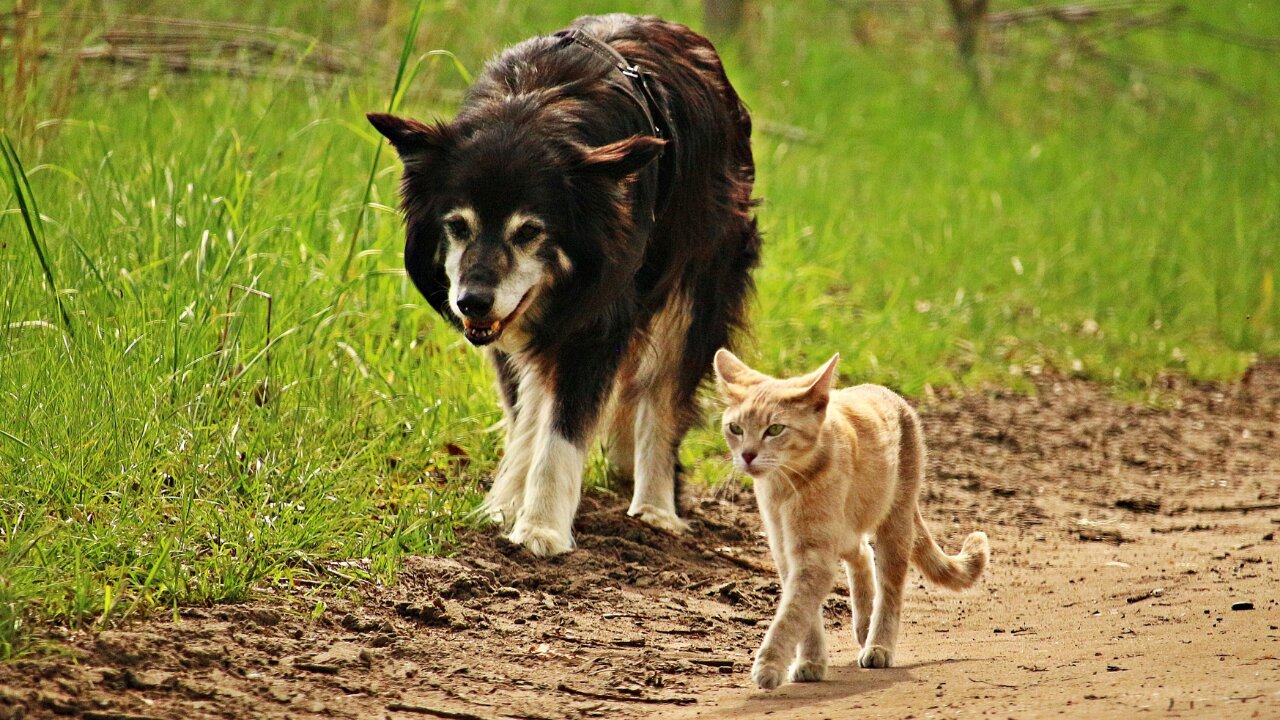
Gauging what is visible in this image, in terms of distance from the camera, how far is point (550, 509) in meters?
4.73

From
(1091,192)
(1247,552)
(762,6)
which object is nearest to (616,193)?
(1247,552)

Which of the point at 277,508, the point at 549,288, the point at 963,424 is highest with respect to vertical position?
the point at 549,288

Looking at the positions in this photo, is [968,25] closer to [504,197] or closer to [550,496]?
[504,197]

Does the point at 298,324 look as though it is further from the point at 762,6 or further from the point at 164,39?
the point at 762,6

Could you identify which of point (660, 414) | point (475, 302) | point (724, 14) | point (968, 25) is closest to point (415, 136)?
point (475, 302)

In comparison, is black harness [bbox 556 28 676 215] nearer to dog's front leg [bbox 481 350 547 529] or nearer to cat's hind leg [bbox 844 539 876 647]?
dog's front leg [bbox 481 350 547 529]

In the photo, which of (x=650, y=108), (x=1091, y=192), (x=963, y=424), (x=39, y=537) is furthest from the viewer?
(x=1091, y=192)

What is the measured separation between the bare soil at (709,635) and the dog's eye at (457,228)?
1013mm

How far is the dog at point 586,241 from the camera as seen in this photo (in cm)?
461

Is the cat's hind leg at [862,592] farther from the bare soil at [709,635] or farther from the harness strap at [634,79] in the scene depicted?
the harness strap at [634,79]

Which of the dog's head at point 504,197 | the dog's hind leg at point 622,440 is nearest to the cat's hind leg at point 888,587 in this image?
the dog's head at point 504,197

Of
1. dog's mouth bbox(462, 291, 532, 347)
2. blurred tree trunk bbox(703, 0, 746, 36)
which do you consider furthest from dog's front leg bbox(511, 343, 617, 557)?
blurred tree trunk bbox(703, 0, 746, 36)

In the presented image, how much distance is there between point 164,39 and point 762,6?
633 centimetres

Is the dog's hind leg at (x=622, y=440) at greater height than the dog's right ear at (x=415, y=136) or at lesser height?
lesser
